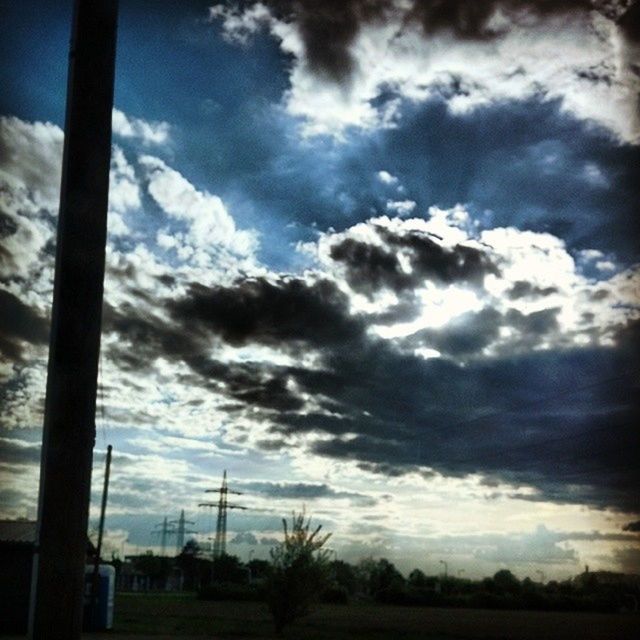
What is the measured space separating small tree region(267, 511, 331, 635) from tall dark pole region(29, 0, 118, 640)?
23.5m

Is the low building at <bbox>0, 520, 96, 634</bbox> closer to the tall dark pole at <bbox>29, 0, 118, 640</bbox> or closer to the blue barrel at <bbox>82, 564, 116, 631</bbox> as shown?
the blue barrel at <bbox>82, 564, 116, 631</bbox>

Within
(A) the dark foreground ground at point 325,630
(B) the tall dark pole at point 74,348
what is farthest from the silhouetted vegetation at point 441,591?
(B) the tall dark pole at point 74,348

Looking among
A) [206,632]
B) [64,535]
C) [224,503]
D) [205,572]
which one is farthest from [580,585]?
[64,535]

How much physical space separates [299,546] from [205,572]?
7595 centimetres

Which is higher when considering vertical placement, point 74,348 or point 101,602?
point 74,348

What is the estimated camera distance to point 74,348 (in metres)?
6.25

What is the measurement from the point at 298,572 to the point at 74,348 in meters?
24.5

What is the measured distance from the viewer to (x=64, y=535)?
5.95m

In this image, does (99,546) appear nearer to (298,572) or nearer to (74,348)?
(298,572)

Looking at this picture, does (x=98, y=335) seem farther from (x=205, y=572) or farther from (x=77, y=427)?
(x=205, y=572)

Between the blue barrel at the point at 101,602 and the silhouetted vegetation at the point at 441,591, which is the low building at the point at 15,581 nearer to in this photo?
the blue barrel at the point at 101,602

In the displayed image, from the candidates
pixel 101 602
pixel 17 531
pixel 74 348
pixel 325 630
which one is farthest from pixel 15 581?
pixel 74 348

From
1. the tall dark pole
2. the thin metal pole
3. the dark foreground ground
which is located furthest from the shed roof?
the tall dark pole

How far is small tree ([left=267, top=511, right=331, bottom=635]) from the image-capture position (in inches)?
1130
